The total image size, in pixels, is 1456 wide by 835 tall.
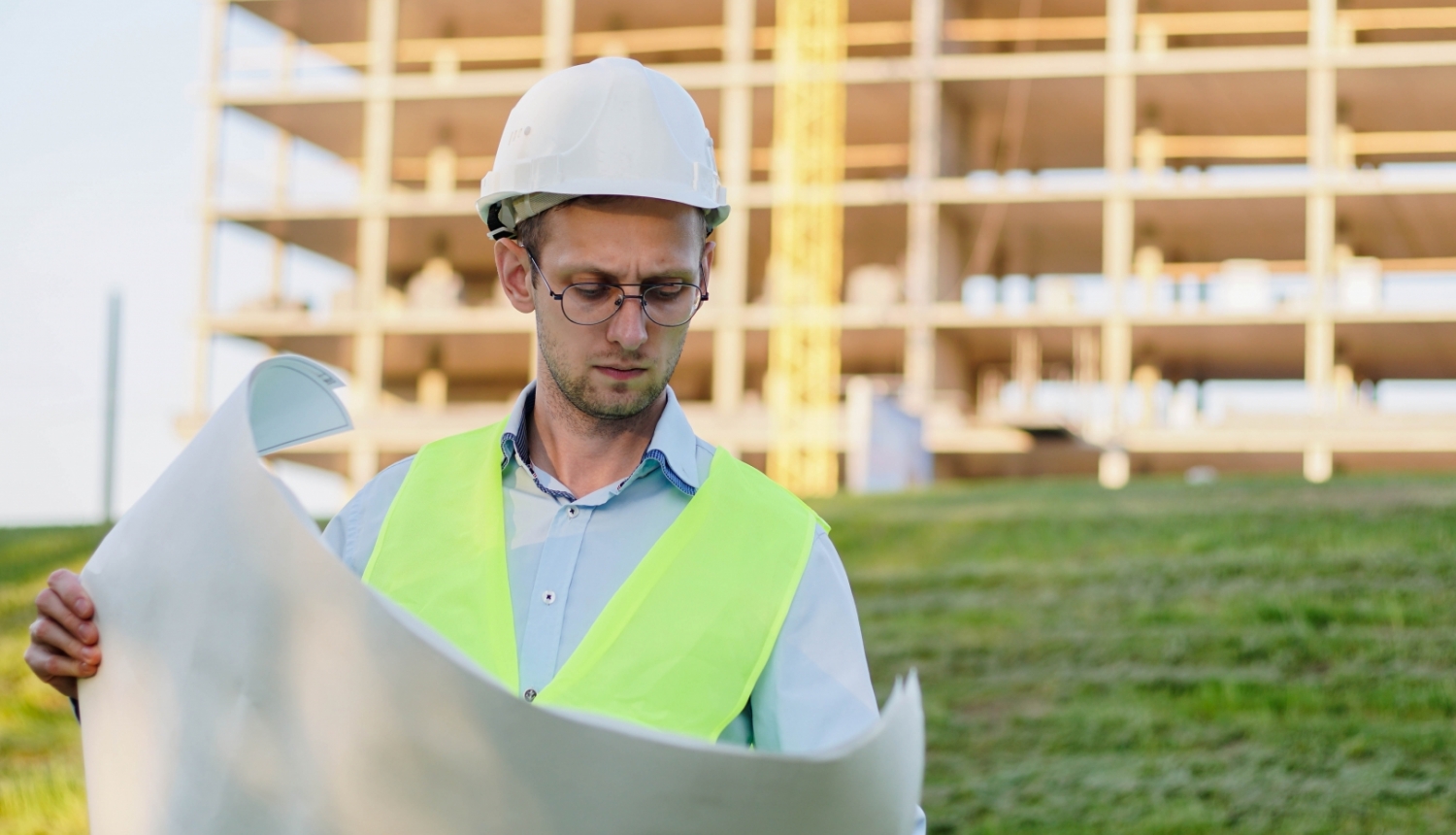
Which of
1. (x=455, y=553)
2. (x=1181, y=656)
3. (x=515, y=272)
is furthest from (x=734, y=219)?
(x=455, y=553)

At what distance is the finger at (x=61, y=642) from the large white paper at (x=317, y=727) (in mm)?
20

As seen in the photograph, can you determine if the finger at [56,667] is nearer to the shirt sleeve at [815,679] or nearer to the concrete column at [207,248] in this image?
the shirt sleeve at [815,679]

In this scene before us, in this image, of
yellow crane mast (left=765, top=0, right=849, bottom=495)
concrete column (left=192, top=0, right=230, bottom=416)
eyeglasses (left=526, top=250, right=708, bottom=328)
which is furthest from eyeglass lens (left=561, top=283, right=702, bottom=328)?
concrete column (left=192, top=0, right=230, bottom=416)

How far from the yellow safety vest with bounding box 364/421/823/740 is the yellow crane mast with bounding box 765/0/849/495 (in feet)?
102

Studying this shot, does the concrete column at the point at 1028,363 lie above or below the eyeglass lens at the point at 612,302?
above

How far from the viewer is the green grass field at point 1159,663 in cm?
614

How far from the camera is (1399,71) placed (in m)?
32.4

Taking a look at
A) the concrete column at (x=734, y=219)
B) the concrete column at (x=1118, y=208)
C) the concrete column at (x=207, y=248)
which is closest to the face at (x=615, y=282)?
the concrete column at (x=734, y=219)

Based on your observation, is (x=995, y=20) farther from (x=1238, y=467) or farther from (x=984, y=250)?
(x=1238, y=467)

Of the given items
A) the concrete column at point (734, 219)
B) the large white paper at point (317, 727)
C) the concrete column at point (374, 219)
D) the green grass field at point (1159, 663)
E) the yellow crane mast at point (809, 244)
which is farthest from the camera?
the concrete column at point (374, 219)

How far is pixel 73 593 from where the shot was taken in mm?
1750

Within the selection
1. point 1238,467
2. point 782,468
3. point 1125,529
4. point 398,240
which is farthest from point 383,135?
point 1125,529

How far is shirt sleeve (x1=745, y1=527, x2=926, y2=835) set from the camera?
1718mm

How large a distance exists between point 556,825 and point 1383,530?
29.0 feet
